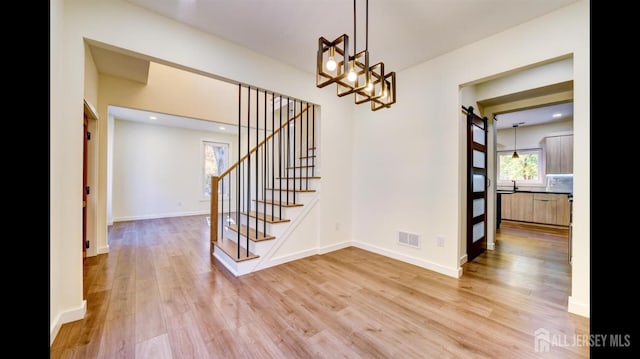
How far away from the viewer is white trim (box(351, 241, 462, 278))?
2.89 m

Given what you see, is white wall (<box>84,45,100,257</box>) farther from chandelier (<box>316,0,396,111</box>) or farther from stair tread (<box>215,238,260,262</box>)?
chandelier (<box>316,0,396,111</box>)

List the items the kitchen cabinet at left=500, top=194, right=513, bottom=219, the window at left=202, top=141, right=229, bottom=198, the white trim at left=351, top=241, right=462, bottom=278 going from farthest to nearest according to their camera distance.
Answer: the window at left=202, top=141, right=229, bottom=198 → the kitchen cabinet at left=500, top=194, right=513, bottom=219 → the white trim at left=351, top=241, right=462, bottom=278

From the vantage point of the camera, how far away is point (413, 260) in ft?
10.7

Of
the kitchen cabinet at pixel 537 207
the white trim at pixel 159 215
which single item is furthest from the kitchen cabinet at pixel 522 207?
the white trim at pixel 159 215

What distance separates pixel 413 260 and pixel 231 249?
7.77 ft

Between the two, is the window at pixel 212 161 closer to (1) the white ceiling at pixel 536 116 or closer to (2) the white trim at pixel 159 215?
(2) the white trim at pixel 159 215

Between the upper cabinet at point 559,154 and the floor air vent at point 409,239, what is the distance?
17.0ft

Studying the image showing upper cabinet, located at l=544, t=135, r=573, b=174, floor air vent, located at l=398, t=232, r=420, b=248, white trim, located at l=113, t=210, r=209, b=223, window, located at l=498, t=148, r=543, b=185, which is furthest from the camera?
window, located at l=498, t=148, r=543, b=185

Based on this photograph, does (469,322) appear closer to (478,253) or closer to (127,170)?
(478,253)

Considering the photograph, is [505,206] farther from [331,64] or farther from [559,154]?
[331,64]

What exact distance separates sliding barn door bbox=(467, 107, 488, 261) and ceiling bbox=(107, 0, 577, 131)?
111 cm

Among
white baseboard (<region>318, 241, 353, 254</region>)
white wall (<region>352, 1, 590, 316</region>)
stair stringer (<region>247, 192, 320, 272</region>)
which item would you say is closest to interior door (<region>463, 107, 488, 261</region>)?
white wall (<region>352, 1, 590, 316</region>)
